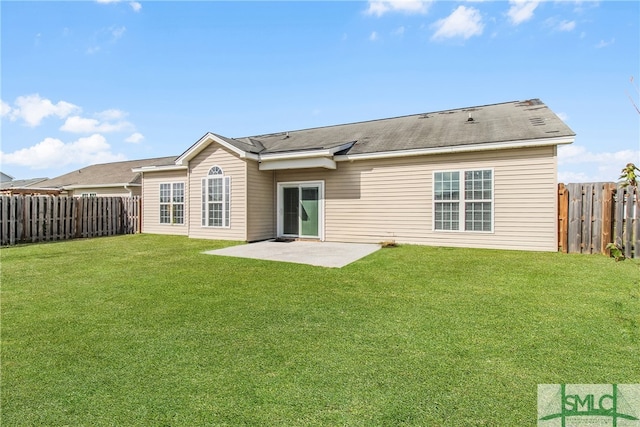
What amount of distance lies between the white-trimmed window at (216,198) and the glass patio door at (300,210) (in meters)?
2.08

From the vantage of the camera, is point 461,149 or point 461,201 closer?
point 461,149

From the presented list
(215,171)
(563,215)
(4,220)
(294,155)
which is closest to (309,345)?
(294,155)

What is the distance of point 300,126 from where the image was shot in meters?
16.2

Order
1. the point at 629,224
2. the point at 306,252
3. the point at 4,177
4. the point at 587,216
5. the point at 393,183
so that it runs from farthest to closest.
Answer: the point at 4,177, the point at 393,183, the point at 306,252, the point at 587,216, the point at 629,224

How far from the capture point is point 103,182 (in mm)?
19984

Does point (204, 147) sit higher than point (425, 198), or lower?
higher

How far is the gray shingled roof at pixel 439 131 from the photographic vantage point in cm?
919

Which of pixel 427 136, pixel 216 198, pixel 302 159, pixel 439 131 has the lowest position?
pixel 216 198

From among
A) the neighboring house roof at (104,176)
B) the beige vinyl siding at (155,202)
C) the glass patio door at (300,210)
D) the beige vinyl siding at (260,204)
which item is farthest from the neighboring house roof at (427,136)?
the neighboring house roof at (104,176)

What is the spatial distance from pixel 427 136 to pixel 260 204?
A: 6.57 meters

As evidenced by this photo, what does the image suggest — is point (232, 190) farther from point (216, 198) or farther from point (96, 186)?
point (96, 186)

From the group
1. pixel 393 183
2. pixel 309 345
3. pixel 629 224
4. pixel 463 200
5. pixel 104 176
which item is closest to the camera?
pixel 309 345

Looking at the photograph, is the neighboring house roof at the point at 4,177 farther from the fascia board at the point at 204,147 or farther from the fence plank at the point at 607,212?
the fence plank at the point at 607,212

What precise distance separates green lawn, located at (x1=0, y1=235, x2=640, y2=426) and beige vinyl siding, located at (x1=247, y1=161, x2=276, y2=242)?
5.21 meters
